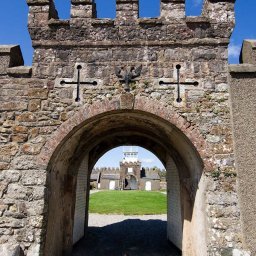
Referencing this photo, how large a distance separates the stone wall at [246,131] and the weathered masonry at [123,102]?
0.02 metres

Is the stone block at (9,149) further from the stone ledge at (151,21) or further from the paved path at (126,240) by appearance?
the stone ledge at (151,21)

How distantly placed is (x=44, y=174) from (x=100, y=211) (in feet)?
39.2

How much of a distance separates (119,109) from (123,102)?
167 mm

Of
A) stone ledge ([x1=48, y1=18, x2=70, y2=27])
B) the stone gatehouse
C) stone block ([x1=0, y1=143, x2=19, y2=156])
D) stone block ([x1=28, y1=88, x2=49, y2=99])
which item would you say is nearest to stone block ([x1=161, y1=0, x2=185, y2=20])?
stone ledge ([x1=48, y1=18, x2=70, y2=27])

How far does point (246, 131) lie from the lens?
17.8 ft

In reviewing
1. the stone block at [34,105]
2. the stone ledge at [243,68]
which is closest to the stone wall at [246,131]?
the stone ledge at [243,68]

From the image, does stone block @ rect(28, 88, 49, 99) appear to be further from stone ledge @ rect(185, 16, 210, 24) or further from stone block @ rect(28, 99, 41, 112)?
stone ledge @ rect(185, 16, 210, 24)

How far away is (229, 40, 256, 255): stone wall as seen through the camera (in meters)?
5.09

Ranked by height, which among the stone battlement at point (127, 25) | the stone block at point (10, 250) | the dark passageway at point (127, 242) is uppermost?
the stone battlement at point (127, 25)

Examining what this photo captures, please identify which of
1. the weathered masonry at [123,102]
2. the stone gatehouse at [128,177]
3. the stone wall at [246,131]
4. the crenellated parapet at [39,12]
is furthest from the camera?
the stone gatehouse at [128,177]

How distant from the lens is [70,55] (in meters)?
6.06

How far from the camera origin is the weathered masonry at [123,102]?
5316 millimetres

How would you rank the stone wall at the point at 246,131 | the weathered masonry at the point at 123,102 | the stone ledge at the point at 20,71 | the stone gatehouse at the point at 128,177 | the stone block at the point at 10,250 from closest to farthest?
the stone block at the point at 10,250 < the stone wall at the point at 246,131 < the weathered masonry at the point at 123,102 < the stone ledge at the point at 20,71 < the stone gatehouse at the point at 128,177

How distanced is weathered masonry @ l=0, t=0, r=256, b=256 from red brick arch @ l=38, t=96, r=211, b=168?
0.02 meters
